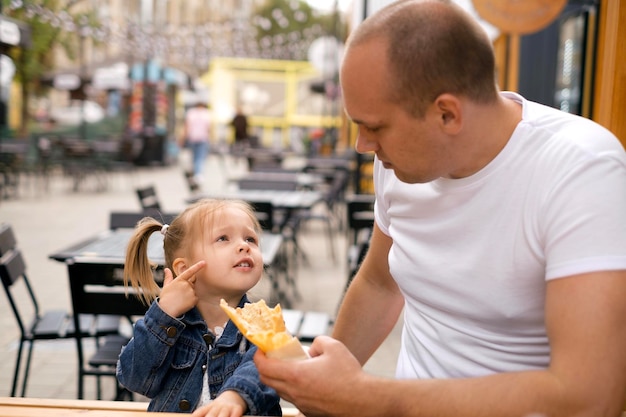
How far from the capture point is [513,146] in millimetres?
1483

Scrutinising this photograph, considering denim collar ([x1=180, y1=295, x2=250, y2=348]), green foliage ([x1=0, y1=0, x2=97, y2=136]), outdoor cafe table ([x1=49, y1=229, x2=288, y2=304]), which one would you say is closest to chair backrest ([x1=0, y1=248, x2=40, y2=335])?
outdoor cafe table ([x1=49, y1=229, x2=288, y2=304])

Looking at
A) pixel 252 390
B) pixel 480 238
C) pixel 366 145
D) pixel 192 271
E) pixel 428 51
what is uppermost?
pixel 428 51

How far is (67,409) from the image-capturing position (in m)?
1.54

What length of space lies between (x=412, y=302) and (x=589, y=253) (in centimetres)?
53

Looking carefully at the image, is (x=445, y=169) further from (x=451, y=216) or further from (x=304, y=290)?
(x=304, y=290)

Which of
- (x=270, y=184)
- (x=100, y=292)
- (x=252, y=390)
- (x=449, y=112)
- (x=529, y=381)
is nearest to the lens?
(x=529, y=381)

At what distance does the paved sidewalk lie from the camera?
15.4 feet

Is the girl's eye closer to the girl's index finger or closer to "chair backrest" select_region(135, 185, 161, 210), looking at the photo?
the girl's index finger

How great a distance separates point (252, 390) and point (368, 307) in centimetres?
40

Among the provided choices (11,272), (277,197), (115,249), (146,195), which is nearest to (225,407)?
(11,272)

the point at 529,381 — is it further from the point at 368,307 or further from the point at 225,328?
the point at 225,328

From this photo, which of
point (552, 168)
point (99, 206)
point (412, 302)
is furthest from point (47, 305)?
point (99, 206)

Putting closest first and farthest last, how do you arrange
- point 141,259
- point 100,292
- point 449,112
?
1. point 449,112
2. point 141,259
3. point 100,292

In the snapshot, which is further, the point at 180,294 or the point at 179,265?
the point at 179,265
